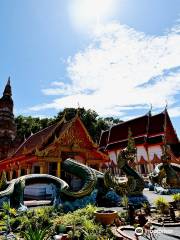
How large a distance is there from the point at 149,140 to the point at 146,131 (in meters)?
1.73

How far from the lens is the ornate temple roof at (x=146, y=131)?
1200 inches

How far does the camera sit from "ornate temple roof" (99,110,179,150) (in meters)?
30.5

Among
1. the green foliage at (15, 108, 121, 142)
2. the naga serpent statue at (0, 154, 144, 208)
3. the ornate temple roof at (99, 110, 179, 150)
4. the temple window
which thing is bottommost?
the naga serpent statue at (0, 154, 144, 208)

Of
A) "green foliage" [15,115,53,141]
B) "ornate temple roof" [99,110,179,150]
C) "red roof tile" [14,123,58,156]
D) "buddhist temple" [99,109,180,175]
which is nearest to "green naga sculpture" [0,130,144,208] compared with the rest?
"red roof tile" [14,123,58,156]

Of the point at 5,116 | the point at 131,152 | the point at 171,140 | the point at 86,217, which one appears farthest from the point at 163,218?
the point at 5,116

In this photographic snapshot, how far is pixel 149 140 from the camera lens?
3047 cm

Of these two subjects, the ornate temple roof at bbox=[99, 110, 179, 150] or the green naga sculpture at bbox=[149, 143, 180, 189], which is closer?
the green naga sculpture at bbox=[149, 143, 180, 189]

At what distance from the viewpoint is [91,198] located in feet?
37.6

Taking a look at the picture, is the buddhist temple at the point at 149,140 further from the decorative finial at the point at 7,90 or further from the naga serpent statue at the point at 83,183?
the decorative finial at the point at 7,90

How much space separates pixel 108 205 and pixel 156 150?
1850 centimetres

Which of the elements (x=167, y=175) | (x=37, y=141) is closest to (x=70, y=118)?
(x=37, y=141)

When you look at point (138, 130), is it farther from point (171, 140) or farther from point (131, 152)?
point (131, 152)

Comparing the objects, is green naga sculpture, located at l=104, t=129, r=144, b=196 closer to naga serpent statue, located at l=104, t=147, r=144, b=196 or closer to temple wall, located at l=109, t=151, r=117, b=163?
naga serpent statue, located at l=104, t=147, r=144, b=196

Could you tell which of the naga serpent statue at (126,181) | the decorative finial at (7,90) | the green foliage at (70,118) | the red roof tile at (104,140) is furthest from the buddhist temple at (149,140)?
the decorative finial at (7,90)
